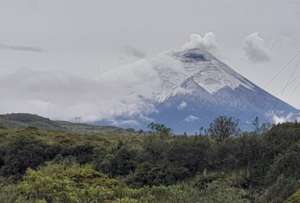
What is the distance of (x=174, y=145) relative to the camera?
61531 mm

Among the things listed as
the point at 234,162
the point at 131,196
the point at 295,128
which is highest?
the point at 295,128

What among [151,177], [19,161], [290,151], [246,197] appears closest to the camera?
[246,197]

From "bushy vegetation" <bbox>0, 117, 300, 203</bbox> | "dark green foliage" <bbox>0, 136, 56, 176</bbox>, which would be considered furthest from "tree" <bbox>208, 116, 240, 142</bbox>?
"dark green foliage" <bbox>0, 136, 56, 176</bbox>

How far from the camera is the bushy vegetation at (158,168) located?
137 feet

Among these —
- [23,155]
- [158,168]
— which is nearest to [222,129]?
[158,168]

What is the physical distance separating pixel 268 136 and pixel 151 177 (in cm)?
1231

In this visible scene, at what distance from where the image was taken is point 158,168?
58.1m

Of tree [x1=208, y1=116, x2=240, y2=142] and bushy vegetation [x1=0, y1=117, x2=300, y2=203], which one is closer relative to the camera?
bushy vegetation [x1=0, y1=117, x2=300, y2=203]

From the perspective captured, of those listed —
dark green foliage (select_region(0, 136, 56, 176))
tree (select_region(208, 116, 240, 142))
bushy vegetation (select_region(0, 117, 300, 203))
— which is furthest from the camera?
tree (select_region(208, 116, 240, 142))

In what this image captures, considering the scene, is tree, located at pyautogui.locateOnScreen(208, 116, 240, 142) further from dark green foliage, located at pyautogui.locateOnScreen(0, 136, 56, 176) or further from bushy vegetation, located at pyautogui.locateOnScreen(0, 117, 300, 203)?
dark green foliage, located at pyautogui.locateOnScreen(0, 136, 56, 176)

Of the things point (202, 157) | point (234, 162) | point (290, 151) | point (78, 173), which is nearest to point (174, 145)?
point (202, 157)

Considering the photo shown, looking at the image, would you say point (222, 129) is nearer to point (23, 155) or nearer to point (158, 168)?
point (158, 168)

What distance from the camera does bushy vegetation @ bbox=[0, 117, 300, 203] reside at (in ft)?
137

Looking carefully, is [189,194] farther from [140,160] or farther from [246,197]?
[140,160]
